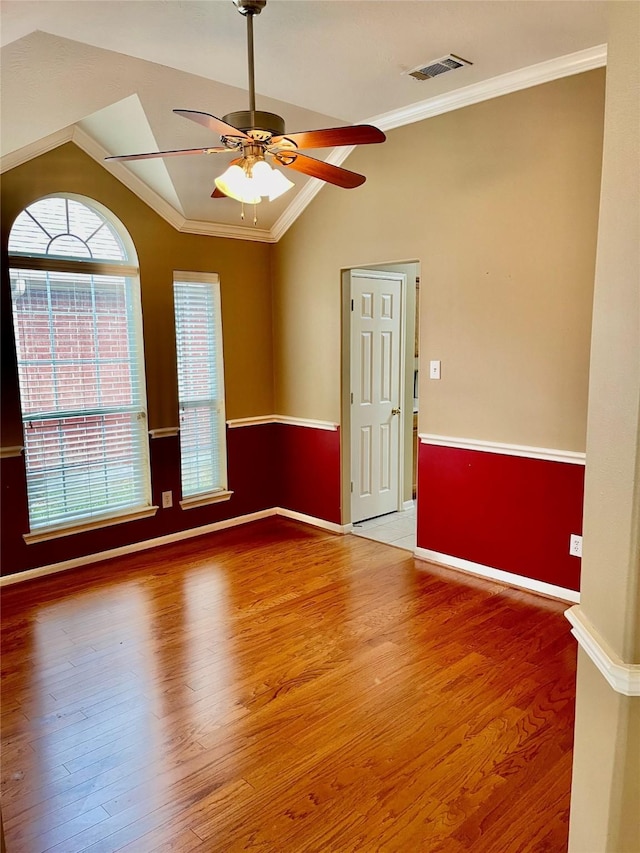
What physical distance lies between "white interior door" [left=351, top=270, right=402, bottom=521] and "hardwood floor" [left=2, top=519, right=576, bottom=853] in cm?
116

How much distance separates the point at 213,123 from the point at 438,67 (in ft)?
5.48

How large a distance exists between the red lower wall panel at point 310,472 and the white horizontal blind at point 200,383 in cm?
58

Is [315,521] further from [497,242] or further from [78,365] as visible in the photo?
[497,242]

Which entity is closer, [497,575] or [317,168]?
[317,168]

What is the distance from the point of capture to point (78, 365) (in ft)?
12.9

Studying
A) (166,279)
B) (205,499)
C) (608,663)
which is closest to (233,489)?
(205,499)

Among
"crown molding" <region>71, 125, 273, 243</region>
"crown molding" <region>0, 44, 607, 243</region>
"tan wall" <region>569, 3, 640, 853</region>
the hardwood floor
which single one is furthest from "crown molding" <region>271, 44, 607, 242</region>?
the hardwood floor

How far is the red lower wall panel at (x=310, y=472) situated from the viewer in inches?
187

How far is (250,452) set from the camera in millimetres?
5047

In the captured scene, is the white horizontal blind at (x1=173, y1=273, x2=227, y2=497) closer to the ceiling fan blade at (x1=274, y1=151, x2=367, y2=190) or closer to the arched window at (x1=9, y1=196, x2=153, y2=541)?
the arched window at (x1=9, y1=196, x2=153, y2=541)

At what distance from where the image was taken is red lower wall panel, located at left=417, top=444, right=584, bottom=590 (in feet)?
11.1

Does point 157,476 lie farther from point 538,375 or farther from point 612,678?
point 612,678

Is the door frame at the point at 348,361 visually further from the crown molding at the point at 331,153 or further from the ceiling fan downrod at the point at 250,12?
the ceiling fan downrod at the point at 250,12

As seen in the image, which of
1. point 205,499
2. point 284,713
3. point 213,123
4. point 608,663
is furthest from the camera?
point 205,499
